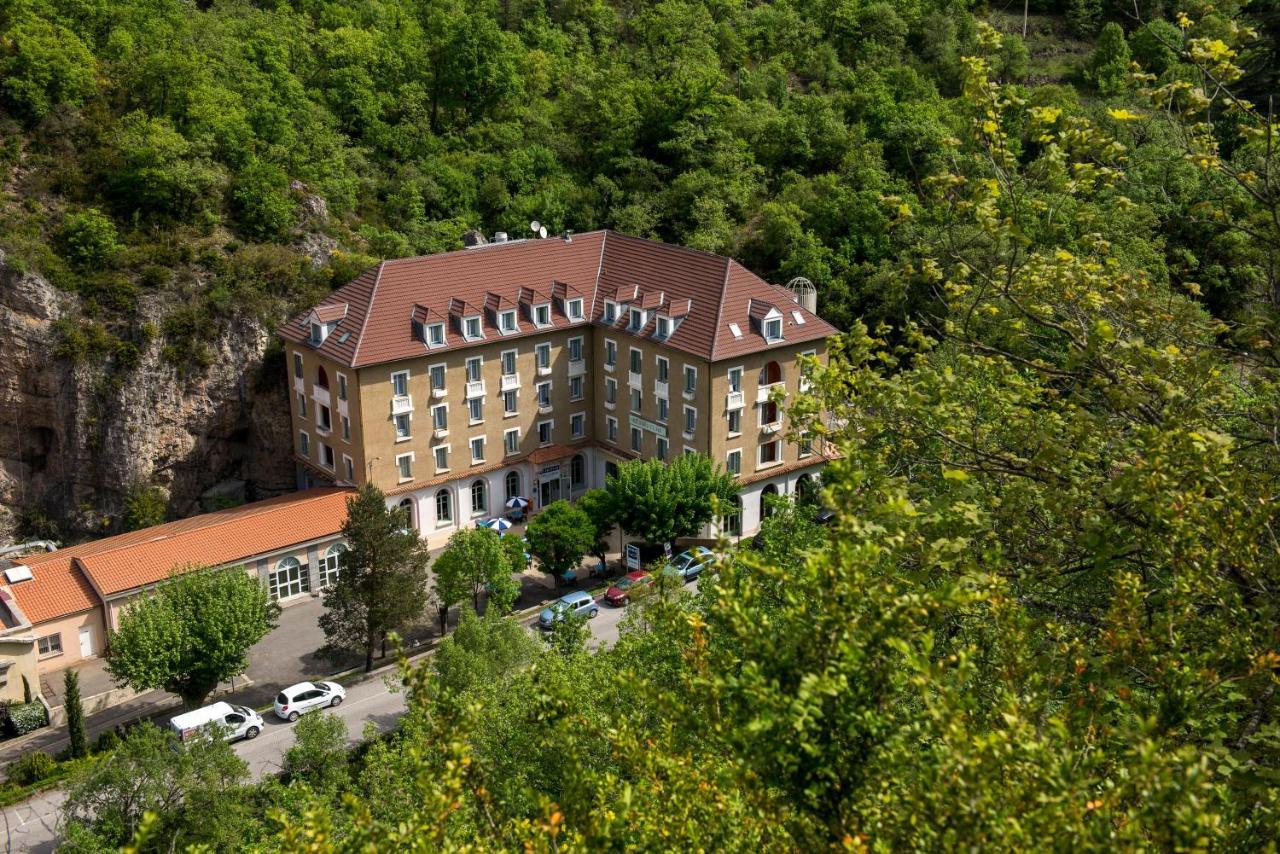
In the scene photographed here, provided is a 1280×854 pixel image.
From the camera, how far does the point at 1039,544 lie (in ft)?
55.4

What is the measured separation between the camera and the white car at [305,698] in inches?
1387

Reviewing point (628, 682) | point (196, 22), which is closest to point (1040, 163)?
point (628, 682)

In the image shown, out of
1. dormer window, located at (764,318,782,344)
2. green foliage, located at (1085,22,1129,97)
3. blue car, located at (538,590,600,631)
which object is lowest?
blue car, located at (538,590,600,631)

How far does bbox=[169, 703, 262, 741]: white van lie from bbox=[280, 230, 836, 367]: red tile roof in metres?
13.7

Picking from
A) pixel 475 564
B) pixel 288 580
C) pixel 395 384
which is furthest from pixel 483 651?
pixel 395 384

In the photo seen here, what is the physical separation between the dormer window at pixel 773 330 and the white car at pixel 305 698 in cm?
1993

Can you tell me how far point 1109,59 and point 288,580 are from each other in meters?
58.7

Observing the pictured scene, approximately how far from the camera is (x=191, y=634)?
33656 millimetres

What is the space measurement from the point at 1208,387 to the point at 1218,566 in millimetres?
3494

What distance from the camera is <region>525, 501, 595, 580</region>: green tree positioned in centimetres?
4162

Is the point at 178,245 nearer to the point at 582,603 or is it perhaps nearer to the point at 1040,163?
the point at 582,603

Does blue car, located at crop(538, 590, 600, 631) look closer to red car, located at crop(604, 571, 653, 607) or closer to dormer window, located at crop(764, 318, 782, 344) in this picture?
red car, located at crop(604, 571, 653, 607)

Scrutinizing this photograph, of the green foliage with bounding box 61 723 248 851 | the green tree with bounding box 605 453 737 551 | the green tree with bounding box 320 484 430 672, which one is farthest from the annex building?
the green foliage with bounding box 61 723 248 851

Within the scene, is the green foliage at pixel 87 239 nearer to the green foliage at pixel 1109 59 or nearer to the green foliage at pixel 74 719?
the green foliage at pixel 74 719
